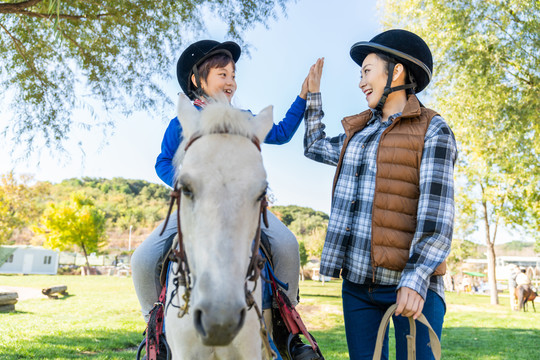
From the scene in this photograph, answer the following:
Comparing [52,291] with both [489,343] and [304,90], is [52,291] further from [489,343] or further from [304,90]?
[304,90]

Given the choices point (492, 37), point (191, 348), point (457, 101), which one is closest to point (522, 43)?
point (492, 37)

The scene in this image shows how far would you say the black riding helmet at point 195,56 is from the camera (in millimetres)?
3391

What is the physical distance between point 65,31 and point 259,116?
7.73 metres

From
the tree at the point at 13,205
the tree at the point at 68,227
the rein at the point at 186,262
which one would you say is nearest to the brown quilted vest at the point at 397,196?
the rein at the point at 186,262

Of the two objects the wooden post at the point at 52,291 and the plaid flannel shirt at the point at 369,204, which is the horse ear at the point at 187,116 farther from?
the wooden post at the point at 52,291

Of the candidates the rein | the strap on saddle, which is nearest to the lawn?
the strap on saddle

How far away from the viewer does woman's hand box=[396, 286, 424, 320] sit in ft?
7.77

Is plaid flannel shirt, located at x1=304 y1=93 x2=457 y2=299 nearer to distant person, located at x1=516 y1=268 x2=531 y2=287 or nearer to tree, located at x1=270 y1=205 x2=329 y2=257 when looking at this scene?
distant person, located at x1=516 y1=268 x2=531 y2=287

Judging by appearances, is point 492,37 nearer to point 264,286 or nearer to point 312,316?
point 312,316

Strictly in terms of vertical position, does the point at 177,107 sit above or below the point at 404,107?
below

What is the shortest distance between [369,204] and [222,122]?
49.4 inches

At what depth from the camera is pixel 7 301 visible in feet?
45.0

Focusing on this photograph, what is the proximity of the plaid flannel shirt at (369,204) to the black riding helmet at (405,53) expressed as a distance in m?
0.28

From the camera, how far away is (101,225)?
51.3m
